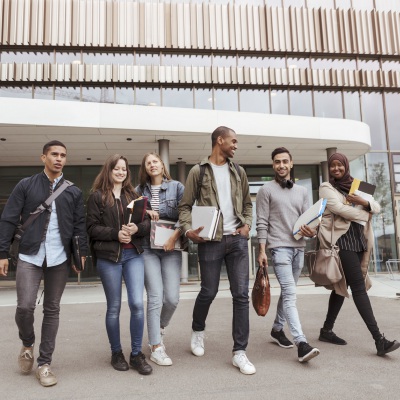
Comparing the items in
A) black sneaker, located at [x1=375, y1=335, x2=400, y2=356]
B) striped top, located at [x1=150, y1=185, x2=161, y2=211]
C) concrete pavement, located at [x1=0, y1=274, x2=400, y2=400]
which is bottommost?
concrete pavement, located at [x1=0, y1=274, x2=400, y2=400]

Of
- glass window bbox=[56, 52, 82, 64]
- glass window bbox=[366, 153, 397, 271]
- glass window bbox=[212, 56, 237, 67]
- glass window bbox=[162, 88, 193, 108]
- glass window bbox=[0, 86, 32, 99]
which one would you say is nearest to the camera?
glass window bbox=[0, 86, 32, 99]

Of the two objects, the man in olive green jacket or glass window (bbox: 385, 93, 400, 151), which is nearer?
the man in olive green jacket

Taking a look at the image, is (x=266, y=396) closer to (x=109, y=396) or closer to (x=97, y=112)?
(x=109, y=396)

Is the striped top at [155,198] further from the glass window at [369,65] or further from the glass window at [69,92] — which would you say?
the glass window at [369,65]

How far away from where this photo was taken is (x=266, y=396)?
269cm

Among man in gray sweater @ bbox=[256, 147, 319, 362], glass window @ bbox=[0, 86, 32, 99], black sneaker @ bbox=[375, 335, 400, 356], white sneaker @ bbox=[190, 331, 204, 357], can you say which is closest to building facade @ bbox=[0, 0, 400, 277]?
glass window @ bbox=[0, 86, 32, 99]

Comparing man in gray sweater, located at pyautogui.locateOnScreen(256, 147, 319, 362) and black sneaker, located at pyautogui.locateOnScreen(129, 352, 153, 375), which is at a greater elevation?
man in gray sweater, located at pyautogui.locateOnScreen(256, 147, 319, 362)

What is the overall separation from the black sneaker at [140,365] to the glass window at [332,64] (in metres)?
12.3

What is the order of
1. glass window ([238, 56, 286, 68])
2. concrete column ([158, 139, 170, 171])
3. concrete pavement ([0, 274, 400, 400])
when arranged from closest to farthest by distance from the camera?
concrete pavement ([0, 274, 400, 400]) → concrete column ([158, 139, 170, 171]) → glass window ([238, 56, 286, 68])

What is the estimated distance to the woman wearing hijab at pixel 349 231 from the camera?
12.1 feet

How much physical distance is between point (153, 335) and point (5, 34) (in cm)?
1178

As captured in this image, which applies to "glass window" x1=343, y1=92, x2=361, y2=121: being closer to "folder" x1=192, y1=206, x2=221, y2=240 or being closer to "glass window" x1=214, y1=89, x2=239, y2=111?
"glass window" x1=214, y1=89, x2=239, y2=111

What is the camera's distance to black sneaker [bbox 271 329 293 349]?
3.89 m

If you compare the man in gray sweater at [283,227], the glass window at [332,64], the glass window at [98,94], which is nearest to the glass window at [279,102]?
the glass window at [332,64]
